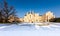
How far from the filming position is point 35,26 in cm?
342

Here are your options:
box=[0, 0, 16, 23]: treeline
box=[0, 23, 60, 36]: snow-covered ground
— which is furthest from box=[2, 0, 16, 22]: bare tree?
box=[0, 23, 60, 36]: snow-covered ground

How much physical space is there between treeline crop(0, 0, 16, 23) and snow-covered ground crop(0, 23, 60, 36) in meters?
0.19

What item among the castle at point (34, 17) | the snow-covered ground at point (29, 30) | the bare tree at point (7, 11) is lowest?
the snow-covered ground at point (29, 30)

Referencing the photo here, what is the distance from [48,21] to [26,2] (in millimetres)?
785

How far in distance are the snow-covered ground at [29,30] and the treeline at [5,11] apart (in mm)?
190

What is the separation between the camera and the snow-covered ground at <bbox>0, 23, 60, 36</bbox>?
116 inches

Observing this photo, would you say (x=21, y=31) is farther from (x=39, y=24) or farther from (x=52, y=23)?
(x=52, y=23)

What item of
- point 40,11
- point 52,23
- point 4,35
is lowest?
point 4,35

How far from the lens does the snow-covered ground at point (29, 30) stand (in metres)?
2.94

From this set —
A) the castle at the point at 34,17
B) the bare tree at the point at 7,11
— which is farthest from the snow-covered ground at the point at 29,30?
the bare tree at the point at 7,11

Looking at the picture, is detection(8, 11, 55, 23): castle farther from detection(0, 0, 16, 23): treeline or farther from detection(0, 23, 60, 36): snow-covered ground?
detection(0, 0, 16, 23): treeline

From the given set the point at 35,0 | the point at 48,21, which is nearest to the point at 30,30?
the point at 48,21

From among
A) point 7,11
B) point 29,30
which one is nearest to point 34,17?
point 29,30

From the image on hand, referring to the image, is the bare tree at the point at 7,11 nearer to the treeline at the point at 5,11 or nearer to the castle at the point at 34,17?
the treeline at the point at 5,11
